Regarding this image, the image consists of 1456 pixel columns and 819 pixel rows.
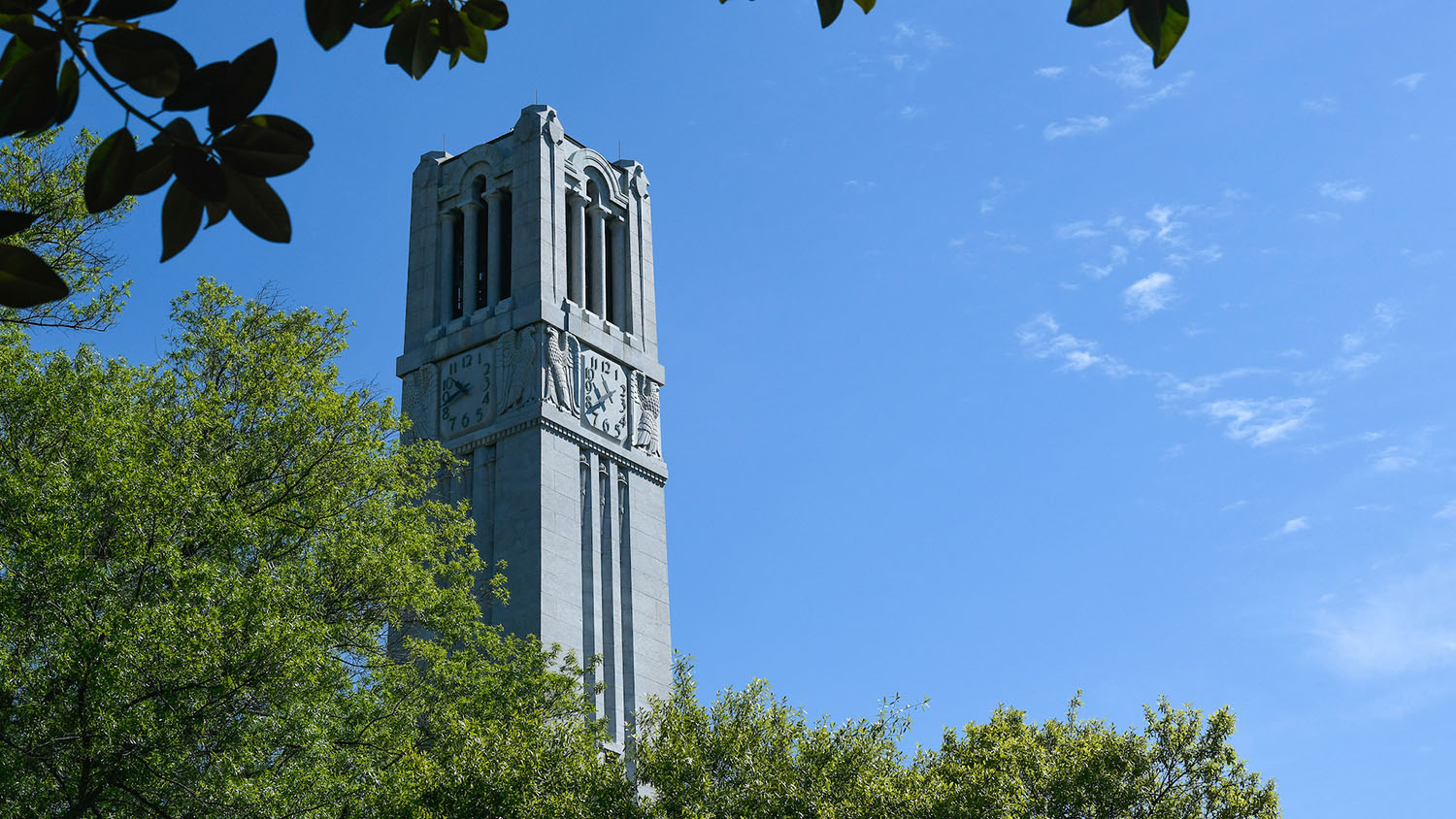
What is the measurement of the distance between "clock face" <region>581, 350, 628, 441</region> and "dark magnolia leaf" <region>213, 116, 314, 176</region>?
4191cm

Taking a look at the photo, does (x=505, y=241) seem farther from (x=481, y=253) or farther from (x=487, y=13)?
(x=487, y=13)

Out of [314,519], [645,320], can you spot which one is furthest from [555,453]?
[314,519]

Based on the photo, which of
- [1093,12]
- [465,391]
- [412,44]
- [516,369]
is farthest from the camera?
[465,391]

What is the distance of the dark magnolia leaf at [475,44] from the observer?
421 centimetres

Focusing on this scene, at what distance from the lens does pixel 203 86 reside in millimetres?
3062

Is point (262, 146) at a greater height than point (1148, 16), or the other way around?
point (1148, 16)

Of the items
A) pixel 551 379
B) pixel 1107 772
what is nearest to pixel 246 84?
pixel 1107 772

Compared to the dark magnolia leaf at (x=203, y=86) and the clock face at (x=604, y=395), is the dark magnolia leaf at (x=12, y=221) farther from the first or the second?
the clock face at (x=604, y=395)

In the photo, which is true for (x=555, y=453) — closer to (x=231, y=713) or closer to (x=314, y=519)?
(x=314, y=519)

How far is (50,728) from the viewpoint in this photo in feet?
63.5

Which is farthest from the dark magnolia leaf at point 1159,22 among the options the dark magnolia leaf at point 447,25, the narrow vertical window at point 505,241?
the narrow vertical window at point 505,241

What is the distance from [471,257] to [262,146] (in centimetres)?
4498

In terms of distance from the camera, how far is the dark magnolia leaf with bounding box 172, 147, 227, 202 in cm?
312

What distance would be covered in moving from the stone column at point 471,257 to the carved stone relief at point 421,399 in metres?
2.07
